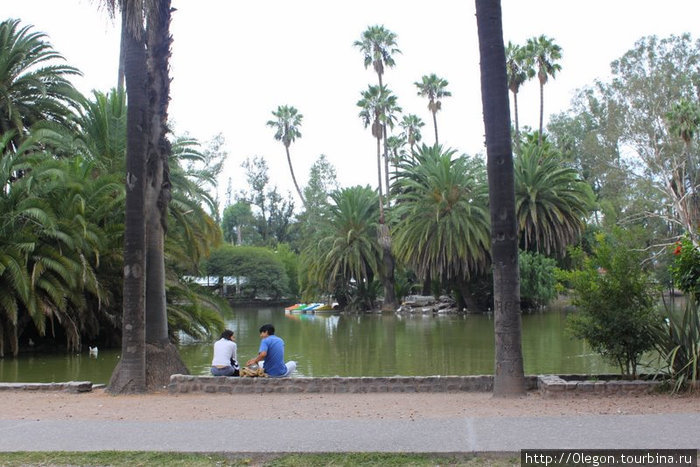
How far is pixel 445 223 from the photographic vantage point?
153 ft

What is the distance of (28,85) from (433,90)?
42.9 m

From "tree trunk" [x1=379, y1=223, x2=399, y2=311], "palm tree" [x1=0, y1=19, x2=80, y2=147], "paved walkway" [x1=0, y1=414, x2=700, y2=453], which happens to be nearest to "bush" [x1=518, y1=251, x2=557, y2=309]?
"tree trunk" [x1=379, y1=223, x2=399, y2=311]

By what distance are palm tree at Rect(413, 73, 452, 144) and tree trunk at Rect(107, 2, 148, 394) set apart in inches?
2172

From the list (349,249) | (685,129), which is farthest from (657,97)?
(349,249)

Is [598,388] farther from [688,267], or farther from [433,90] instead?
[433,90]

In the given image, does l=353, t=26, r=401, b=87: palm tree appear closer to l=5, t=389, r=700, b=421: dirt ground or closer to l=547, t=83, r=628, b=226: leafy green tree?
l=547, t=83, r=628, b=226: leafy green tree

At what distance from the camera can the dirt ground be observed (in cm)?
891

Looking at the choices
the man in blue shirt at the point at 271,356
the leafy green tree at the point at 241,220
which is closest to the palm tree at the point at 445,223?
the man in blue shirt at the point at 271,356

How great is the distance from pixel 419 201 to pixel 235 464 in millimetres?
42775

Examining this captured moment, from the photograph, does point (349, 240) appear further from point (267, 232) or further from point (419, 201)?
point (267, 232)

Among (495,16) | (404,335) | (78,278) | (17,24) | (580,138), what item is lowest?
(404,335)

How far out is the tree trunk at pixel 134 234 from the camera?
39.6ft

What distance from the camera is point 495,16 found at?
35.0ft

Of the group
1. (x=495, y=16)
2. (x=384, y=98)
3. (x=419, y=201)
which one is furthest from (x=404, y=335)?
(x=384, y=98)
